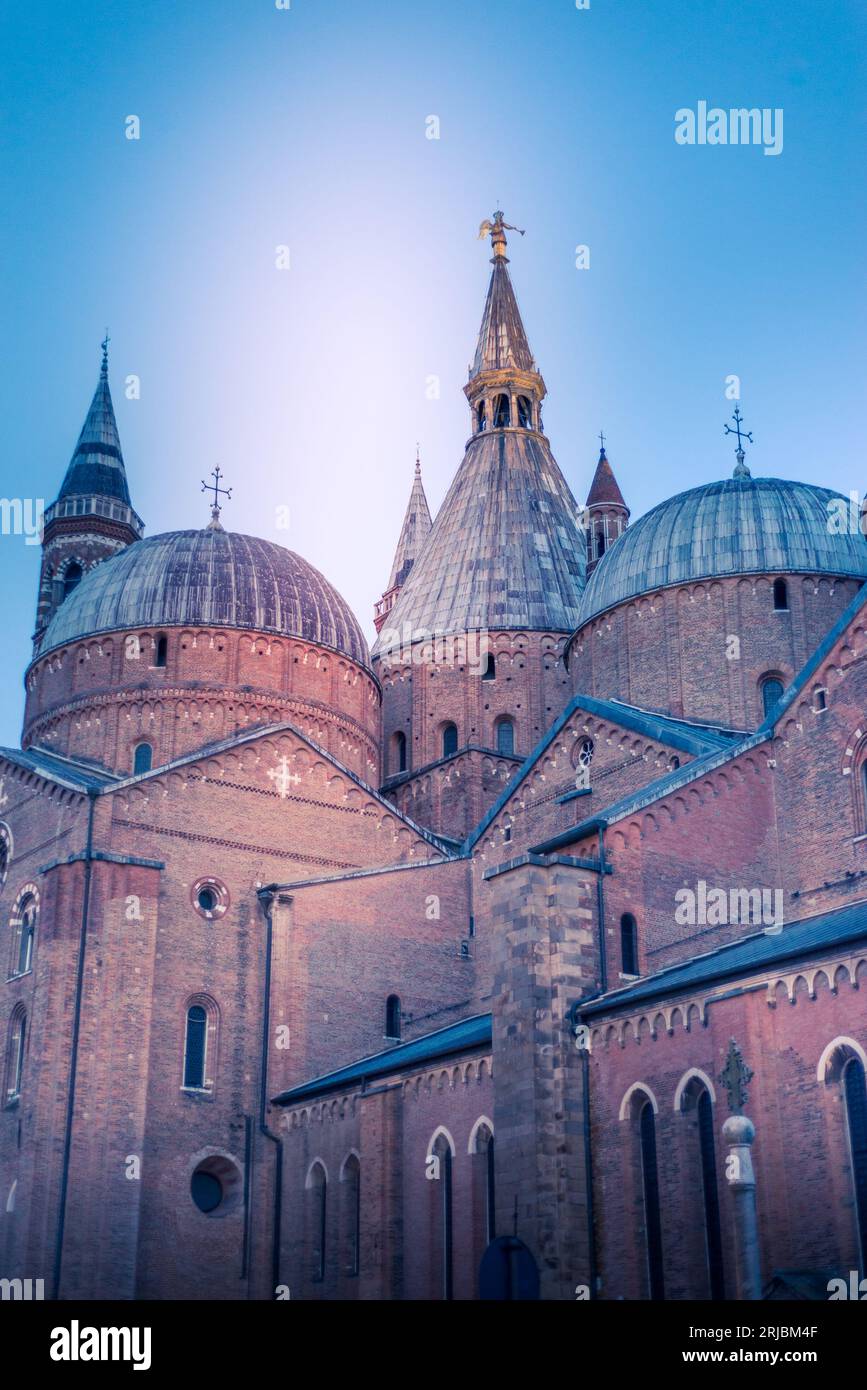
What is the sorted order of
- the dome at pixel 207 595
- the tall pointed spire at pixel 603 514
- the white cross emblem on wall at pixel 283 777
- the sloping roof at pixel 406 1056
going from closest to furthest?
1. the sloping roof at pixel 406 1056
2. the white cross emblem on wall at pixel 283 777
3. the dome at pixel 207 595
4. the tall pointed spire at pixel 603 514

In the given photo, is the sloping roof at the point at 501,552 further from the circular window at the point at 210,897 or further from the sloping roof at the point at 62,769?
the circular window at the point at 210,897

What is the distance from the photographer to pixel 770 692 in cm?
2922

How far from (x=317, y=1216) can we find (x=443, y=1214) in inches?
147

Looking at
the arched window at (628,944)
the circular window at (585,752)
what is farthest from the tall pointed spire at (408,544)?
the arched window at (628,944)

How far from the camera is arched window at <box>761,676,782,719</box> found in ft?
95.3

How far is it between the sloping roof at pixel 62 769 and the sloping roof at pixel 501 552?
30.7 ft

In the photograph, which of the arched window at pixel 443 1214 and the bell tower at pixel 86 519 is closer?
the arched window at pixel 443 1214

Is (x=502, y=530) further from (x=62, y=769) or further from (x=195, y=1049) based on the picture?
(x=195, y=1049)

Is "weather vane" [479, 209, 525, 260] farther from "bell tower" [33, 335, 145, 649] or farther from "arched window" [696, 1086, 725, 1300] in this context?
"arched window" [696, 1086, 725, 1300]

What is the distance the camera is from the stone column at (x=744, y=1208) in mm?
16656

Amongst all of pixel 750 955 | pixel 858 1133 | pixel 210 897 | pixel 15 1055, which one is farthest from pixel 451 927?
pixel 858 1133

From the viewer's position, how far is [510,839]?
97.9 ft

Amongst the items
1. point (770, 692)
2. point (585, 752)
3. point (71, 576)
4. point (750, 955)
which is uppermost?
point (71, 576)
